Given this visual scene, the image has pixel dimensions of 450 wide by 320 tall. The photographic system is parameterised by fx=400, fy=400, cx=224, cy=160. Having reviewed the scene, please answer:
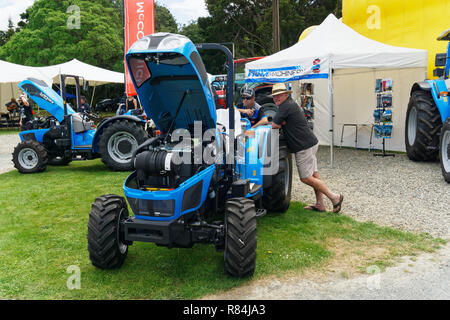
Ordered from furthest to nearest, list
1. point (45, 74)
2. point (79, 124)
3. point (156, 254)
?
1. point (45, 74)
2. point (79, 124)
3. point (156, 254)

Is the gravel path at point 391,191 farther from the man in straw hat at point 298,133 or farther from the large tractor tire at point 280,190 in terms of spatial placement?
the large tractor tire at point 280,190

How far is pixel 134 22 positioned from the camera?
1104cm

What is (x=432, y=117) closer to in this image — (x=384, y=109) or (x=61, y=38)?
(x=384, y=109)

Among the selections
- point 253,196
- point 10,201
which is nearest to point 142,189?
point 253,196

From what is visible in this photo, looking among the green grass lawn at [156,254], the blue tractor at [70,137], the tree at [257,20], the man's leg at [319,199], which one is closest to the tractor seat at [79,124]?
the blue tractor at [70,137]

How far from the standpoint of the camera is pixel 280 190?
A: 5336 mm

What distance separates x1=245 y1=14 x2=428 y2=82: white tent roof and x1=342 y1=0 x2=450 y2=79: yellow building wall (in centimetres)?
201

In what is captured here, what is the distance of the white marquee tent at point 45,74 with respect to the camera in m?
19.1

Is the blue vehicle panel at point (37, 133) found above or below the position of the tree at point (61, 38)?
below

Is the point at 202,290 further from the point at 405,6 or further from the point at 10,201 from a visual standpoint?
the point at 405,6

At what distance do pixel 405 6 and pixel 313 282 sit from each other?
9.83 meters

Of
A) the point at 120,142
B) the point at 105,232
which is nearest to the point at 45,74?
the point at 120,142

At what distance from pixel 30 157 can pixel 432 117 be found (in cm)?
876

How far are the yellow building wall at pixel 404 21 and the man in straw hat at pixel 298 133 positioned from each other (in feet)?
20.7
